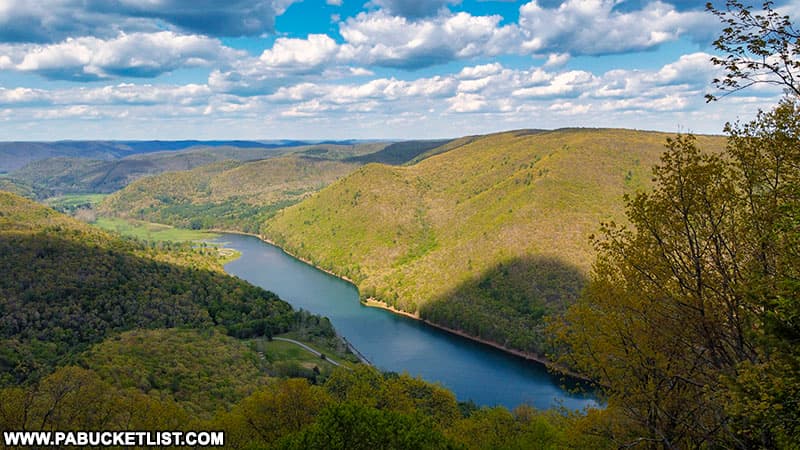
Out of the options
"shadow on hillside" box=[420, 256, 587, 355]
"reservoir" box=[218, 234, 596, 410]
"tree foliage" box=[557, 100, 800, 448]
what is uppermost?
"tree foliage" box=[557, 100, 800, 448]

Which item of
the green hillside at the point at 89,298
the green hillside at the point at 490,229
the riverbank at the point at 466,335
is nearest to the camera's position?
the green hillside at the point at 89,298

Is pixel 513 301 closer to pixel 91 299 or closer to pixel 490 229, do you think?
pixel 490 229

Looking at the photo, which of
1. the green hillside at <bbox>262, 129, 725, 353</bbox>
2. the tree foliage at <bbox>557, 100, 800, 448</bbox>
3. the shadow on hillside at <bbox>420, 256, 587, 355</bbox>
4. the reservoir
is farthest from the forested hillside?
the green hillside at <bbox>262, 129, 725, 353</bbox>

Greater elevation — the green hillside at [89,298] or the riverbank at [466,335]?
the green hillside at [89,298]

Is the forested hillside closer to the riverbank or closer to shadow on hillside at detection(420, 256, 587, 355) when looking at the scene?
the riverbank

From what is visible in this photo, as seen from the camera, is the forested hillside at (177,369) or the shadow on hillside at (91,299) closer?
the forested hillside at (177,369)

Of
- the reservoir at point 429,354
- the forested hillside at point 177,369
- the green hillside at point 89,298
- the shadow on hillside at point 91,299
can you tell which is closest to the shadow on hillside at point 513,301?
the reservoir at point 429,354

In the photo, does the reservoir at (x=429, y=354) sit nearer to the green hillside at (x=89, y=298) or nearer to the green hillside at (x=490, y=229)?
the green hillside at (x=490, y=229)
